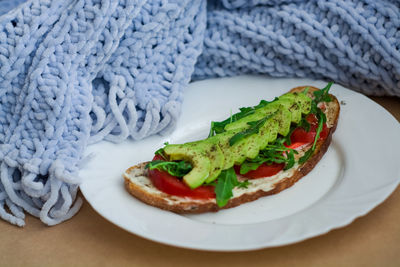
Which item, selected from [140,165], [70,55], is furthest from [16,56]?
Answer: [140,165]

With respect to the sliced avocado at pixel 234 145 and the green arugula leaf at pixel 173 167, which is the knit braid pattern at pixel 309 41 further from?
the green arugula leaf at pixel 173 167

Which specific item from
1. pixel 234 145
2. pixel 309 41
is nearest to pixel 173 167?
pixel 234 145

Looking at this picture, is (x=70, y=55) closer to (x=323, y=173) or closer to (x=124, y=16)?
(x=124, y=16)

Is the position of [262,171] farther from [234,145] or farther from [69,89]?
[69,89]

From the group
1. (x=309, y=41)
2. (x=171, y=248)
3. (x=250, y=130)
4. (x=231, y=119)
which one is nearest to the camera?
(x=171, y=248)

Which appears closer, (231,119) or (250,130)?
(250,130)

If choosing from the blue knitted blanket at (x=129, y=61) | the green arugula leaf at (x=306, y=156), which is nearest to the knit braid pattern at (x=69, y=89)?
the blue knitted blanket at (x=129, y=61)

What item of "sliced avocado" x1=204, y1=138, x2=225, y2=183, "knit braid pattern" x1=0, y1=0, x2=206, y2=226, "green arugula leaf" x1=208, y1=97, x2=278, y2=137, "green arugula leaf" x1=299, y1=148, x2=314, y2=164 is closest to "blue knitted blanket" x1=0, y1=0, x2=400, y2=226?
"knit braid pattern" x1=0, y1=0, x2=206, y2=226
